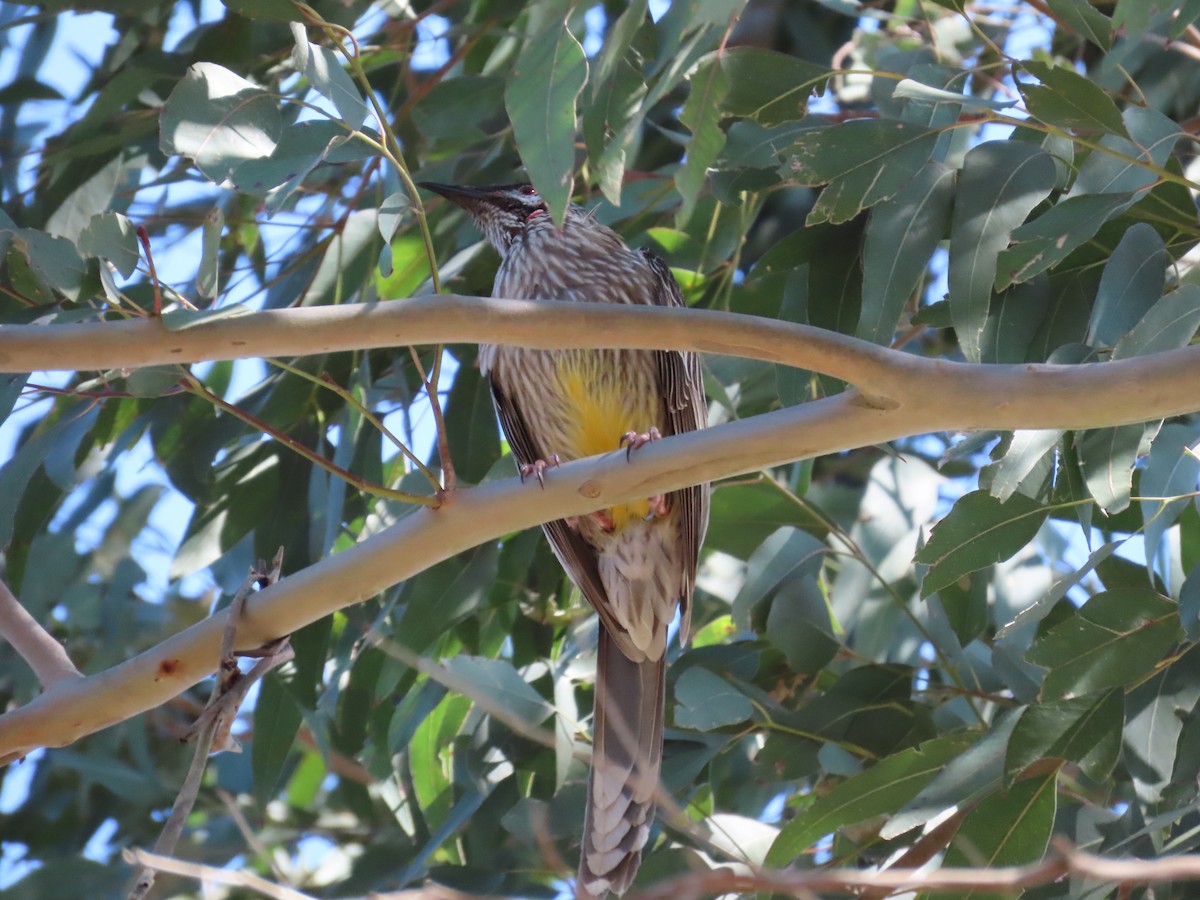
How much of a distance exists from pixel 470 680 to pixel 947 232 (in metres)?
1.17

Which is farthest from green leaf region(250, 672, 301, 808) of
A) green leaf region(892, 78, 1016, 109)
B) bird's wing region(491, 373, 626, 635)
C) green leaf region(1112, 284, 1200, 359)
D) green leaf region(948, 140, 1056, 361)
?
green leaf region(1112, 284, 1200, 359)

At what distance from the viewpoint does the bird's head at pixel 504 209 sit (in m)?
3.32

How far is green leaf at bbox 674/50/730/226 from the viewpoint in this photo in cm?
187

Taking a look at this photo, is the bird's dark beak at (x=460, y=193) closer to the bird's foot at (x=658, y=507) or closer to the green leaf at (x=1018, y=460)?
the bird's foot at (x=658, y=507)

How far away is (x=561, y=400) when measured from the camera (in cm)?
307

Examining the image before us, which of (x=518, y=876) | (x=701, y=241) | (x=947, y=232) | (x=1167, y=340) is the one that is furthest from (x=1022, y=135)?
(x=518, y=876)

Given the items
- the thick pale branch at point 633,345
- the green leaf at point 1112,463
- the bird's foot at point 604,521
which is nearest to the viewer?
the thick pale branch at point 633,345

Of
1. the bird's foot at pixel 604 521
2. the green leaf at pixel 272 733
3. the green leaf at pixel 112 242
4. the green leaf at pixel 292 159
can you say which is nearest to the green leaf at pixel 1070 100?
the green leaf at pixel 292 159

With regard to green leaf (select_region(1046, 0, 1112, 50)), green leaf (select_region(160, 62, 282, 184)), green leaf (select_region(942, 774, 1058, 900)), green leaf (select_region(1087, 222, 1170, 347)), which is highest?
green leaf (select_region(160, 62, 282, 184))

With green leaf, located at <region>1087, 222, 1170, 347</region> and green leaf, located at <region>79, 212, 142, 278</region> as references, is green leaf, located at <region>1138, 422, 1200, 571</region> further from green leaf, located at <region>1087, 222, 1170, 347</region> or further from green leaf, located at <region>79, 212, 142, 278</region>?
green leaf, located at <region>79, 212, 142, 278</region>

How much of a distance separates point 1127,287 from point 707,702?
100cm

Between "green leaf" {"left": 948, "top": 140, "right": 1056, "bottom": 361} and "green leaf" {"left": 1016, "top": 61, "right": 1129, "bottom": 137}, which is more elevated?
"green leaf" {"left": 1016, "top": 61, "right": 1129, "bottom": 137}

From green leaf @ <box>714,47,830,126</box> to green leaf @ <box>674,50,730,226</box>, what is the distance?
19cm

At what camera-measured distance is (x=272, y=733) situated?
299 cm
